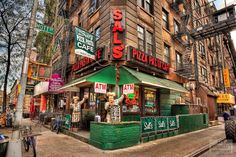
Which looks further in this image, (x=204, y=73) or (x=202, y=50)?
(x=202, y=50)

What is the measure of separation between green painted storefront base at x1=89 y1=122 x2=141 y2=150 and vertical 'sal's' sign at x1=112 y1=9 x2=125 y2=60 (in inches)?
167

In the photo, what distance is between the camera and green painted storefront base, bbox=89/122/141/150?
7.44 metres

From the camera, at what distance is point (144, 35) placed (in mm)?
13164

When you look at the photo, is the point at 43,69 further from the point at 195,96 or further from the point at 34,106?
the point at 34,106

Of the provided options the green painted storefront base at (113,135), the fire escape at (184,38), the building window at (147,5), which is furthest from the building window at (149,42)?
the green painted storefront base at (113,135)

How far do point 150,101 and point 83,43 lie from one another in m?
6.87

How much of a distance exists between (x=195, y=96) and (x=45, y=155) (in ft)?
54.3

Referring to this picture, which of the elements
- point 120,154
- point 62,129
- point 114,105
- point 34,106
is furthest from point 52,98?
point 120,154

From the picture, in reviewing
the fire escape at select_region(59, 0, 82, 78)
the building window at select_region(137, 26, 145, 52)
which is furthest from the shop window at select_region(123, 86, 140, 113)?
Result: the fire escape at select_region(59, 0, 82, 78)

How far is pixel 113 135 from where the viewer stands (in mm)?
7434

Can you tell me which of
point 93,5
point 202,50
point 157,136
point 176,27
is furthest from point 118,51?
point 202,50

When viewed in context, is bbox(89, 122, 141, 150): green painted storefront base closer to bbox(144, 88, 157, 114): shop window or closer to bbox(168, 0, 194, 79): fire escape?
bbox(144, 88, 157, 114): shop window

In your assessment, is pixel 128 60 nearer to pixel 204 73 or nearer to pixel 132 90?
pixel 132 90

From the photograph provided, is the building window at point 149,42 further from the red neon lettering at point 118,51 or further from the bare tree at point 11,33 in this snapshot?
the bare tree at point 11,33
